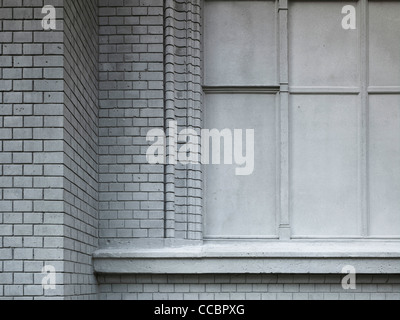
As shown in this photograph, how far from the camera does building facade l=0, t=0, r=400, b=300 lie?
26.0 feet

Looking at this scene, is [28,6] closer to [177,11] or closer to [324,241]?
[177,11]

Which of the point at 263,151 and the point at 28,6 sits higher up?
the point at 28,6

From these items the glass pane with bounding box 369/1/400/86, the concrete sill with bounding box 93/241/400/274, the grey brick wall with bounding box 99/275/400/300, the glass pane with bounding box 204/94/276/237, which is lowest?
the grey brick wall with bounding box 99/275/400/300

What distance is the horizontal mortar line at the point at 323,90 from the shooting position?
27.6 ft

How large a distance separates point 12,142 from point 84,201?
3.67 feet

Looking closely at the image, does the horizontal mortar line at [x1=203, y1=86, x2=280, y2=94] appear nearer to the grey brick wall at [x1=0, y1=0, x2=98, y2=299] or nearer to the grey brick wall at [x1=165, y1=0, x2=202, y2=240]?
the grey brick wall at [x1=165, y1=0, x2=202, y2=240]

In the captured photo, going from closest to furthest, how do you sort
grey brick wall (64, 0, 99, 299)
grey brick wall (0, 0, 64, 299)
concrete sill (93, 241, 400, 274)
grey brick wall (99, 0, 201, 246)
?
grey brick wall (0, 0, 64, 299), grey brick wall (64, 0, 99, 299), concrete sill (93, 241, 400, 274), grey brick wall (99, 0, 201, 246)

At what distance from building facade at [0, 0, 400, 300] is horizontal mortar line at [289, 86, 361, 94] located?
0.05ft

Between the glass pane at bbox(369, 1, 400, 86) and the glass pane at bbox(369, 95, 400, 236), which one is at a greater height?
the glass pane at bbox(369, 1, 400, 86)

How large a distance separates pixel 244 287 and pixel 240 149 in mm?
1466

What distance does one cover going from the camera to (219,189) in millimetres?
8352

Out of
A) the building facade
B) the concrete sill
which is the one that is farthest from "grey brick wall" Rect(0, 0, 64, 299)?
the concrete sill

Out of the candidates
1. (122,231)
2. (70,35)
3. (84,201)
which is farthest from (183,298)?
(70,35)

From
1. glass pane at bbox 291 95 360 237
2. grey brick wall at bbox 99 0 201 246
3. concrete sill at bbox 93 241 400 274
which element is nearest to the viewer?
concrete sill at bbox 93 241 400 274
